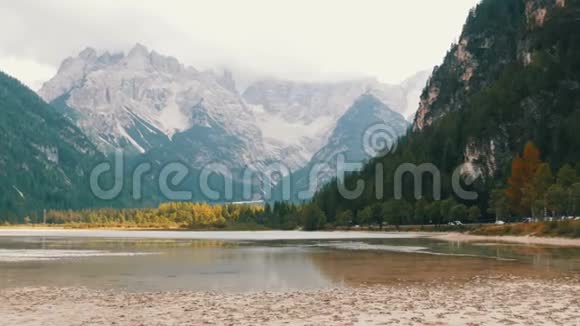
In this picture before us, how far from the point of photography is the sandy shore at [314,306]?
100 feet

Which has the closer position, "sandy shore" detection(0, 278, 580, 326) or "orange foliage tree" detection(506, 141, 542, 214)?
"sandy shore" detection(0, 278, 580, 326)

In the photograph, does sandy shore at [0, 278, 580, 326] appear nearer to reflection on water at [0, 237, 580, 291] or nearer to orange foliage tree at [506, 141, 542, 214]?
reflection on water at [0, 237, 580, 291]

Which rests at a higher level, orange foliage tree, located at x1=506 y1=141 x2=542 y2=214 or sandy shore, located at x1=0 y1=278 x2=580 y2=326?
orange foliage tree, located at x1=506 y1=141 x2=542 y2=214

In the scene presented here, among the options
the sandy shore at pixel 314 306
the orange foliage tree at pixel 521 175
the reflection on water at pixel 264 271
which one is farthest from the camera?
the orange foliage tree at pixel 521 175

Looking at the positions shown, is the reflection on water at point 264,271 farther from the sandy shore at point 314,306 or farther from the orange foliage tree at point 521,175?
the orange foliage tree at point 521,175

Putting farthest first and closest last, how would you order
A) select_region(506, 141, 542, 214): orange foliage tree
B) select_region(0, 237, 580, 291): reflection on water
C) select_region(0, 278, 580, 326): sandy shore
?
select_region(506, 141, 542, 214): orange foliage tree < select_region(0, 237, 580, 291): reflection on water < select_region(0, 278, 580, 326): sandy shore

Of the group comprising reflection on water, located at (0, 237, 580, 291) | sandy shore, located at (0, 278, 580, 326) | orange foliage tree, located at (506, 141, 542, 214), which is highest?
orange foliage tree, located at (506, 141, 542, 214)

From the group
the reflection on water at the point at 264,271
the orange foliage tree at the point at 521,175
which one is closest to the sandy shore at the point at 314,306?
the reflection on water at the point at 264,271

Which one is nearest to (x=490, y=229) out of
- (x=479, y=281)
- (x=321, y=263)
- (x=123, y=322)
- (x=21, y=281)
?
(x=321, y=263)

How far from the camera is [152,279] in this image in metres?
52.3

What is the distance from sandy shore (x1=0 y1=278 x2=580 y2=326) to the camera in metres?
30.5

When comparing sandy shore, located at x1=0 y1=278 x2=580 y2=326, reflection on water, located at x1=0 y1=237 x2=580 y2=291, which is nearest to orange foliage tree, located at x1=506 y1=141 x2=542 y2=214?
reflection on water, located at x1=0 y1=237 x2=580 y2=291

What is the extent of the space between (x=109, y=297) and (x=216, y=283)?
11.2 metres

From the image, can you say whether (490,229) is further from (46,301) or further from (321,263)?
(46,301)
